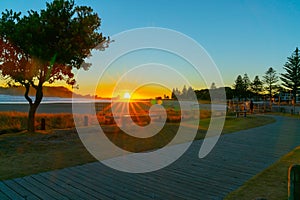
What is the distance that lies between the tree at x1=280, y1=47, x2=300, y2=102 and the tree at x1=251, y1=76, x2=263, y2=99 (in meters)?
11.3

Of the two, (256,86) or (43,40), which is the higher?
(256,86)

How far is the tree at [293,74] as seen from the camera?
48.1 meters

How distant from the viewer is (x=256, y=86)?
202ft

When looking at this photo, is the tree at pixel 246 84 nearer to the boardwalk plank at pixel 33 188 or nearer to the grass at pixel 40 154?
the grass at pixel 40 154

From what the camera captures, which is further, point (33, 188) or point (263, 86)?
point (263, 86)

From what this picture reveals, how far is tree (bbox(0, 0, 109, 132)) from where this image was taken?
9.37m

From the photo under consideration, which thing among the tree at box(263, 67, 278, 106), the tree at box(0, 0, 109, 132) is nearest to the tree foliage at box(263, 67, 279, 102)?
the tree at box(263, 67, 278, 106)

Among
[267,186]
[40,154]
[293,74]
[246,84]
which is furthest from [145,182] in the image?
[246,84]

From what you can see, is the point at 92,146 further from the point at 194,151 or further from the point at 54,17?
the point at 54,17

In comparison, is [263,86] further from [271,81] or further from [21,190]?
[21,190]

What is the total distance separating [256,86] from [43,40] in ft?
197

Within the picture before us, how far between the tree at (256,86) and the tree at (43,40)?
5812cm

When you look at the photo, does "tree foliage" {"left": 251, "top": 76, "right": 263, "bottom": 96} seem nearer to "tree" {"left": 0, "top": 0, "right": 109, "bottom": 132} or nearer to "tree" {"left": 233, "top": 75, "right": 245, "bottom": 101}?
"tree" {"left": 233, "top": 75, "right": 245, "bottom": 101}

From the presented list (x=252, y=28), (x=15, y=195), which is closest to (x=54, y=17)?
(x=15, y=195)
